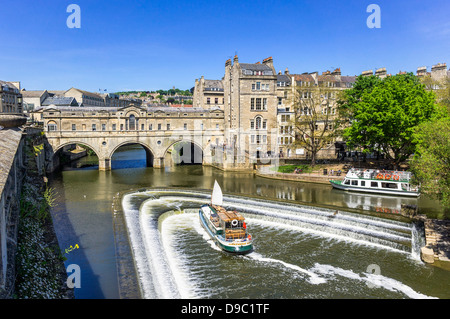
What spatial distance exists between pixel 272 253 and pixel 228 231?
136 inches

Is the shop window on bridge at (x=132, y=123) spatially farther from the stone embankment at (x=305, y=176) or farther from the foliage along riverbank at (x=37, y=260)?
the foliage along riverbank at (x=37, y=260)

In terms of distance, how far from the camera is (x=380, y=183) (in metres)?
43.7

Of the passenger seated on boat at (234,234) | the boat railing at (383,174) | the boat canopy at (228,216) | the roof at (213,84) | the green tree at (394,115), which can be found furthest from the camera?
the roof at (213,84)

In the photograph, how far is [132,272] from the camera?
64.3ft

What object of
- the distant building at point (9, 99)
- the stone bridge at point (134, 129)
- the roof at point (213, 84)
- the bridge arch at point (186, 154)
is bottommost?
the bridge arch at point (186, 154)

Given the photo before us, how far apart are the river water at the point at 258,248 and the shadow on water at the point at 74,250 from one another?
0.06 m

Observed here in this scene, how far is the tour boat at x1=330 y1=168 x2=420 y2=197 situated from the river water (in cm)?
160

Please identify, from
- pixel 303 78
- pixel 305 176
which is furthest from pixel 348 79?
pixel 305 176

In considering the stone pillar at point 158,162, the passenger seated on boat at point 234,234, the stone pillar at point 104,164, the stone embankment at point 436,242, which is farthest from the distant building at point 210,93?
the stone embankment at point 436,242

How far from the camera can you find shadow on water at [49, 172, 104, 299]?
726 inches

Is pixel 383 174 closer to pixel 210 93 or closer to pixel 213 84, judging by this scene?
pixel 210 93

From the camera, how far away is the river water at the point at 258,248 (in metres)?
19.5

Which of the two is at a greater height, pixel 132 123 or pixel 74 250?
pixel 132 123
